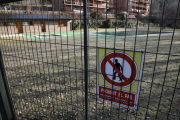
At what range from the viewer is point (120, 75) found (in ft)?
5.27

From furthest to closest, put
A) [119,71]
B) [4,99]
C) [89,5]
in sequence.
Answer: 1. [4,99]
2. [89,5]
3. [119,71]

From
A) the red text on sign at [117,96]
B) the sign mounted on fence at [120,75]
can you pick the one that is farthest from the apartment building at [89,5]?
the red text on sign at [117,96]

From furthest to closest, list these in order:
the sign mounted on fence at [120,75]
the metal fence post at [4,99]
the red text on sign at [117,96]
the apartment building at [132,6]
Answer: the metal fence post at [4,99] < the red text on sign at [117,96] < the sign mounted on fence at [120,75] < the apartment building at [132,6]

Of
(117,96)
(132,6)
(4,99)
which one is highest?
(132,6)

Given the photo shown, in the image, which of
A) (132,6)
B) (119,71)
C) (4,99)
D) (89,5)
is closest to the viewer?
(132,6)

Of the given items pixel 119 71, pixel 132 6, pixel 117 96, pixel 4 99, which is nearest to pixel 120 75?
pixel 119 71

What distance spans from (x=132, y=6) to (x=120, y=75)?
818 millimetres

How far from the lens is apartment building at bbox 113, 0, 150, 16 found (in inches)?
52.3

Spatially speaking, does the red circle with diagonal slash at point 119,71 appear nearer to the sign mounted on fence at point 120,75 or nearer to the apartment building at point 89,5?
the sign mounted on fence at point 120,75

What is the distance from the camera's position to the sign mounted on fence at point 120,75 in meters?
1.48

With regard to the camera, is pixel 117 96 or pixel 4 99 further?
pixel 4 99

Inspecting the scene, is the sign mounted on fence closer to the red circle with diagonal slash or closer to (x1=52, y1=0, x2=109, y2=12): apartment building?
the red circle with diagonal slash

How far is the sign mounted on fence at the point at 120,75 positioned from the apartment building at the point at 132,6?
17.1 inches

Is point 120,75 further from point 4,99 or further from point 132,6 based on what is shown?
point 4,99
